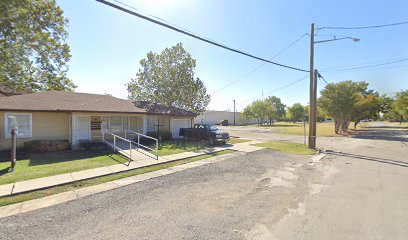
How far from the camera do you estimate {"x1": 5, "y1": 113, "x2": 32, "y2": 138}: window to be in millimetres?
12203

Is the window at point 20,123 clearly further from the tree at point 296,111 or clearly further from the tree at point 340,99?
the tree at point 296,111

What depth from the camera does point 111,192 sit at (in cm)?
623

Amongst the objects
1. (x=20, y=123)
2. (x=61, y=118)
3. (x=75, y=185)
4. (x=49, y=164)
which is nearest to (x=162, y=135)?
(x=61, y=118)

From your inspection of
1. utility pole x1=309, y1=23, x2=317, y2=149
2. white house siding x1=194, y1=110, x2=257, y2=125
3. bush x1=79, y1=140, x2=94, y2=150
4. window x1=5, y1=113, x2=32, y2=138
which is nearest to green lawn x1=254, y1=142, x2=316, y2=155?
utility pole x1=309, y1=23, x2=317, y2=149

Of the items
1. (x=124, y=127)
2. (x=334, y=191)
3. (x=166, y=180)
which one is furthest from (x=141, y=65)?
(x=334, y=191)

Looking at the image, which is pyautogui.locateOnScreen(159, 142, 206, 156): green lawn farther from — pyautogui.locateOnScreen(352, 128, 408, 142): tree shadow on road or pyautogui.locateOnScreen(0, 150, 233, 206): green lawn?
pyautogui.locateOnScreen(352, 128, 408, 142): tree shadow on road

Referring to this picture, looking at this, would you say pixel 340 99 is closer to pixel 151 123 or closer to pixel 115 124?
pixel 151 123

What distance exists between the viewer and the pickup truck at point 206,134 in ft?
53.6

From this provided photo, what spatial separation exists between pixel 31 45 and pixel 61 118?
11.0m

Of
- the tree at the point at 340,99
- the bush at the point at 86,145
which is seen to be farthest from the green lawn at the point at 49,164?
the tree at the point at 340,99

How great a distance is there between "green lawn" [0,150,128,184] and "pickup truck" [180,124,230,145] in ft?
24.0

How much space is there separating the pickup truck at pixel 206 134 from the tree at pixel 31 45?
14975mm

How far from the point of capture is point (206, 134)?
1694 cm

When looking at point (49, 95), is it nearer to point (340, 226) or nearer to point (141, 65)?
point (141, 65)
